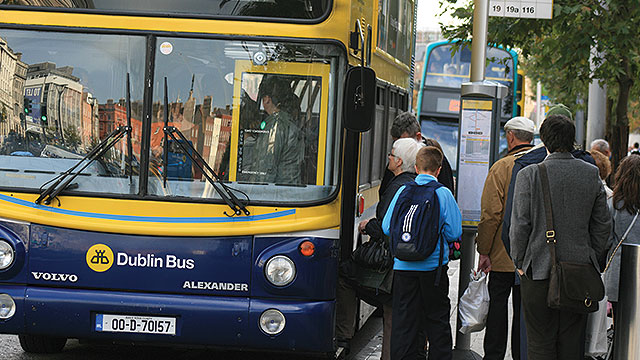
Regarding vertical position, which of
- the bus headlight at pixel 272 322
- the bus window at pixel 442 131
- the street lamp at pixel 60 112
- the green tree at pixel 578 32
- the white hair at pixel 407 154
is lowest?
the bus headlight at pixel 272 322

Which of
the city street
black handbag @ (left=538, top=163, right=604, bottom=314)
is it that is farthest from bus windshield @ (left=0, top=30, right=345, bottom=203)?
the city street

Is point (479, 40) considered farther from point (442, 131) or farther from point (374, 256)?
point (442, 131)

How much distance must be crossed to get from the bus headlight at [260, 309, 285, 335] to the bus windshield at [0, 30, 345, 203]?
0.72 meters

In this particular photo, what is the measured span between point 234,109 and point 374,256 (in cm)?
140

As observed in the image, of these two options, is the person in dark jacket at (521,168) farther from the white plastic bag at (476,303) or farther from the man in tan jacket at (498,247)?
the white plastic bag at (476,303)

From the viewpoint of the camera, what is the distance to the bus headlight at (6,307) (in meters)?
6.51

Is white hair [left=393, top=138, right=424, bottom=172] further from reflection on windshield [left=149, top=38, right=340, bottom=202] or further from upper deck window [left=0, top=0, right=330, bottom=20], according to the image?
upper deck window [left=0, top=0, right=330, bottom=20]

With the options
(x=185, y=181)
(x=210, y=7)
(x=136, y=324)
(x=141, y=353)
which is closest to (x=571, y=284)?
(x=185, y=181)

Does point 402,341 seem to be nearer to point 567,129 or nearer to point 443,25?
point 567,129

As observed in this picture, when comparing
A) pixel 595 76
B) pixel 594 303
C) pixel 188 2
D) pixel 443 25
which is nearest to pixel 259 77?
pixel 188 2

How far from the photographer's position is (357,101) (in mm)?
6473

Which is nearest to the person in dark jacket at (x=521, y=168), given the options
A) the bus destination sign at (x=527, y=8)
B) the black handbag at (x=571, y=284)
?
the black handbag at (x=571, y=284)

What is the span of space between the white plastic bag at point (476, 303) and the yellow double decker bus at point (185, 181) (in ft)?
4.76

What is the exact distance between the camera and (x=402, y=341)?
682cm
